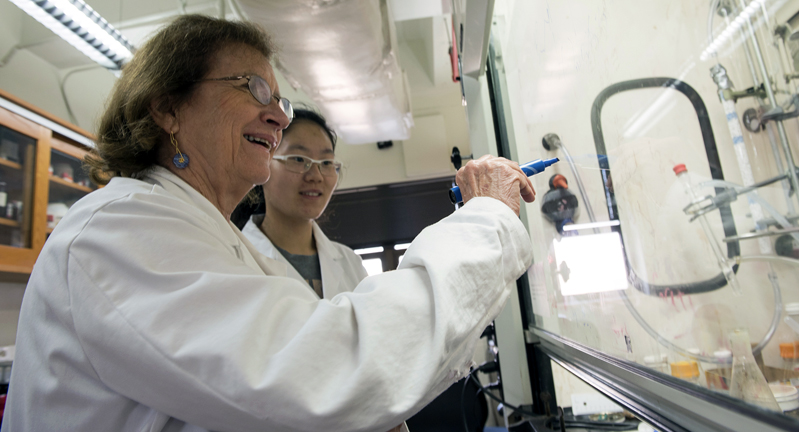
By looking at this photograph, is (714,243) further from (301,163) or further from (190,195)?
(301,163)

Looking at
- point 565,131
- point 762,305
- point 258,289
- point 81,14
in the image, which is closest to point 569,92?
point 565,131

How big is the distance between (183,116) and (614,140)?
740 millimetres

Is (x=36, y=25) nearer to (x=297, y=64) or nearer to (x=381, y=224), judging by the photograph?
(x=297, y=64)

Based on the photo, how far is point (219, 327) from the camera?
0.42 meters

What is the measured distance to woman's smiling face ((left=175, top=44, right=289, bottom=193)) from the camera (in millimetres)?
747

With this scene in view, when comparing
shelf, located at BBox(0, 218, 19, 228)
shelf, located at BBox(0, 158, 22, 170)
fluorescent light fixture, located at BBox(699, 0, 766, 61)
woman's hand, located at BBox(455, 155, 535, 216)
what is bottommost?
woman's hand, located at BBox(455, 155, 535, 216)

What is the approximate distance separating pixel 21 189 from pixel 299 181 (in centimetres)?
160

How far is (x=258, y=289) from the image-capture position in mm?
464

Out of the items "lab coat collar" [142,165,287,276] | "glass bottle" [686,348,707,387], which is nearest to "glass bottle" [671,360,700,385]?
"glass bottle" [686,348,707,387]

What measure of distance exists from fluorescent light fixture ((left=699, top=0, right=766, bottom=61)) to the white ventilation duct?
1.15 m

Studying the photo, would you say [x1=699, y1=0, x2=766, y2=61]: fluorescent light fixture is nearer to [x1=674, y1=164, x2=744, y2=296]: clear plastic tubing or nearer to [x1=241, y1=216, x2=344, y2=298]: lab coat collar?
[x1=674, y1=164, x2=744, y2=296]: clear plastic tubing

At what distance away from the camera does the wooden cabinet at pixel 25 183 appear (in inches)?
76.1

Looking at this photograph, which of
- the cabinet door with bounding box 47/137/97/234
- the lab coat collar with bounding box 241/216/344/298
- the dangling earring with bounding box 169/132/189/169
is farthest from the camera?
the cabinet door with bounding box 47/137/97/234

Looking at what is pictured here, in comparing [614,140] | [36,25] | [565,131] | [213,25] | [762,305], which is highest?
[36,25]
